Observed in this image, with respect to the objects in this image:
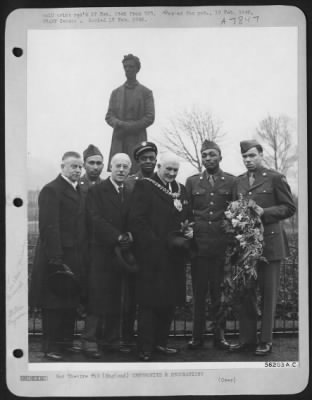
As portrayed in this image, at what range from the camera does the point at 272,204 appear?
249cm

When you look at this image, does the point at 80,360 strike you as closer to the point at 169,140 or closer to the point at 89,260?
the point at 89,260

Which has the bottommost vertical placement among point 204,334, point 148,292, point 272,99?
point 204,334

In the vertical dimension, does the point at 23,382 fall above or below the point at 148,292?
below

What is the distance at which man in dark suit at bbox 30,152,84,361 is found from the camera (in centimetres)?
247

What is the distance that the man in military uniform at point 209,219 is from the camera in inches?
97.3

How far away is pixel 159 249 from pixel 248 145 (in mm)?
532

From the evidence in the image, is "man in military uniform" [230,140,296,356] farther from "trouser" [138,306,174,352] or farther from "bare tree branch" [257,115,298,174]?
"trouser" [138,306,174,352]

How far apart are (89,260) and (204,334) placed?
1.75ft

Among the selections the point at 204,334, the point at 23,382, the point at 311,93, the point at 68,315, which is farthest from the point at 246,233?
the point at 23,382

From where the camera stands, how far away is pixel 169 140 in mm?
2477

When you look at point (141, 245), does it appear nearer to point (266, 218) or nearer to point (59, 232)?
point (59, 232)

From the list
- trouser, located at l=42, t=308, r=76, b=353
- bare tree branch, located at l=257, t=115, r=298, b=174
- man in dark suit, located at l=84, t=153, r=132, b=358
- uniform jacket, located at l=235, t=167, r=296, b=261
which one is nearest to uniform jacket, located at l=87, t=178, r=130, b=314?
man in dark suit, located at l=84, t=153, r=132, b=358

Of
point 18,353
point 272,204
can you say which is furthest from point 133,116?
point 18,353

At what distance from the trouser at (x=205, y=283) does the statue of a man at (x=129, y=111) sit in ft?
1.56
